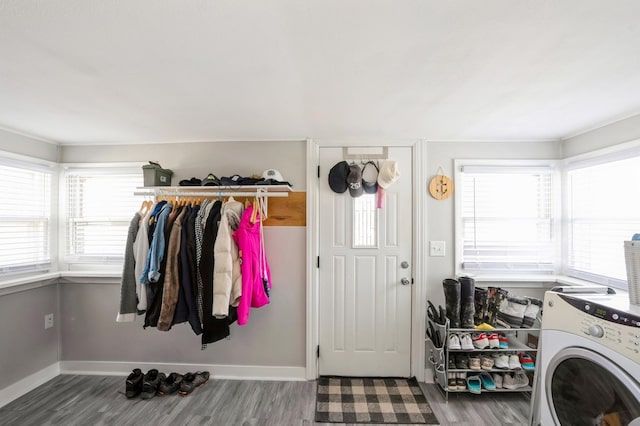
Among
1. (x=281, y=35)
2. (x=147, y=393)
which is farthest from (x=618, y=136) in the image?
(x=147, y=393)

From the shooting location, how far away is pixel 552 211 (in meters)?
2.32

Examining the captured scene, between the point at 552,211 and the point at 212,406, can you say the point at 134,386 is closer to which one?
the point at 212,406

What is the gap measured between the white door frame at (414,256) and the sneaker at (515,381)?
0.60 metres

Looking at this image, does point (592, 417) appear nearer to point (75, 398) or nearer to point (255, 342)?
point (255, 342)

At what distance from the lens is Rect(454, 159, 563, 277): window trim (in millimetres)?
2307

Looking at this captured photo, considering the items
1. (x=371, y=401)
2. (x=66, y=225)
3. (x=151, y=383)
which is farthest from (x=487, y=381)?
(x=66, y=225)

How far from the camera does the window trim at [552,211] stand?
2307 millimetres

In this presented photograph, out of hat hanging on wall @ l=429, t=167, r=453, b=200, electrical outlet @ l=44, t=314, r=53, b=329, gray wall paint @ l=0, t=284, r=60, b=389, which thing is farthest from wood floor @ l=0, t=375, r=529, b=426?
hat hanging on wall @ l=429, t=167, r=453, b=200

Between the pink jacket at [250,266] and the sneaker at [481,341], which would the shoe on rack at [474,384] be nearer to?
the sneaker at [481,341]

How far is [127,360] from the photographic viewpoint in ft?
7.93

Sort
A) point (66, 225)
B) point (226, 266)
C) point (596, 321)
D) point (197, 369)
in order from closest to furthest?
1. point (596, 321)
2. point (226, 266)
3. point (197, 369)
4. point (66, 225)

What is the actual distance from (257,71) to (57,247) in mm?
2713

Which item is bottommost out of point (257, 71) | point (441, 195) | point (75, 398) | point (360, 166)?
point (75, 398)

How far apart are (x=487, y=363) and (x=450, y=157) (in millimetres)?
1703
